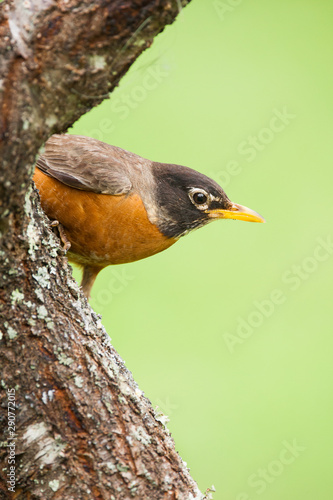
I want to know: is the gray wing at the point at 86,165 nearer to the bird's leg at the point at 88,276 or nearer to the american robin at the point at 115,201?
the american robin at the point at 115,201

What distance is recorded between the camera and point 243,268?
7.37m

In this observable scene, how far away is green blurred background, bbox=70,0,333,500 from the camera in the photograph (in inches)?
247

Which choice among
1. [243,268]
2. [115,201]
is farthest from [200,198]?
[243,268]

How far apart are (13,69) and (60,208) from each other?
1.92 m

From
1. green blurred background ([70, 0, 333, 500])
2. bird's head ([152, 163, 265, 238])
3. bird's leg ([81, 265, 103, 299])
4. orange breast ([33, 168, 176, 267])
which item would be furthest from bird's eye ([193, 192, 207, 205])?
green blurred background ([70, 0, 333, 500])

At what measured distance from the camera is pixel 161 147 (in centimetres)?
806

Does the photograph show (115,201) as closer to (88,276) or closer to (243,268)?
(88,276)

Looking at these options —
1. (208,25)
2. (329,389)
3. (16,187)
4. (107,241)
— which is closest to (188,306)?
(329,389)

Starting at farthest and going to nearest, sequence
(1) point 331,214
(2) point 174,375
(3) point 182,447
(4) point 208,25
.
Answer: (4) point 208,25, (1) point 331,214, (2) point 174,375, (3) point 182,447

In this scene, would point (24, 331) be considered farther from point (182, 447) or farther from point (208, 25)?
point (208, 25)

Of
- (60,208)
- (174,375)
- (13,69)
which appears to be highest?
(13,69)

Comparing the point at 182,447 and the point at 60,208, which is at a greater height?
the point at 60,208

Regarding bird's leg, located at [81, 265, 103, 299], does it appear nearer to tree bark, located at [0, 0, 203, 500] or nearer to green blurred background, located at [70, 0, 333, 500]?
tree bark, located at [0, 0, 203, 500]

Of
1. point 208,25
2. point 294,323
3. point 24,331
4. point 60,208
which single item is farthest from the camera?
point 208,25
